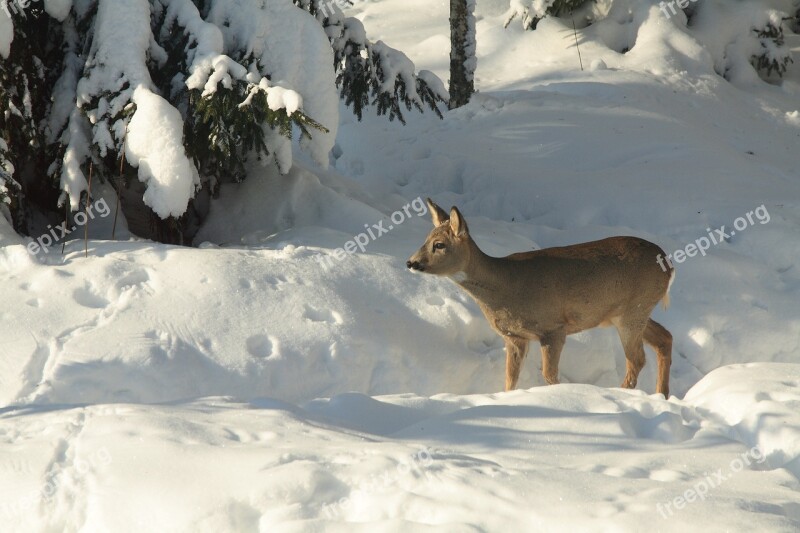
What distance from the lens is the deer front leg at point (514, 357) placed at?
593cm

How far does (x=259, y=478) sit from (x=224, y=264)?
3001 mm

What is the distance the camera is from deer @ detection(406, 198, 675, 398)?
5.75 meters

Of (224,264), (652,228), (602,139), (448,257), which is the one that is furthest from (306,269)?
(602,139)

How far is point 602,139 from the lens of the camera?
10.0 meters

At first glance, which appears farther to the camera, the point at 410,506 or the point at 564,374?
the point at 564,374

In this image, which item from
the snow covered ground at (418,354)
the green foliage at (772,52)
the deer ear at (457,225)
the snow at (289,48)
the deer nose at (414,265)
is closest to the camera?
the snow covered ground at (418,354)

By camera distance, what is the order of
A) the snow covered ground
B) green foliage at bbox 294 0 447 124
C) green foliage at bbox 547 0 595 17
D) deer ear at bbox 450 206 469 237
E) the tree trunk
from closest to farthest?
the snow covered ground
deer ear at bbox 450 206 469 237
green foliage at bbox 294 0 447 124
the tree trunk
green foliage at bbox 547 0 595 17

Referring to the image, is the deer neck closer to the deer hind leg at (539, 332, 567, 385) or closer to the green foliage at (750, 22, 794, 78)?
the deer hind leg at (539, 332, 567, 385)

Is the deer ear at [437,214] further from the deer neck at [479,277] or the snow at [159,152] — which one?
the snow at [159,152]

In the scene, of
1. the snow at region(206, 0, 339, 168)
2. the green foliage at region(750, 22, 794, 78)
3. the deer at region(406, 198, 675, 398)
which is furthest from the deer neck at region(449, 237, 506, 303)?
the green foliage at region(750, 22, 794, 78)

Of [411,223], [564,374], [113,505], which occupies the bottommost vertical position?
[564,374]

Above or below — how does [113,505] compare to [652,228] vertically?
above

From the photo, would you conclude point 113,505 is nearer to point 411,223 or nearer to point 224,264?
point 224,264

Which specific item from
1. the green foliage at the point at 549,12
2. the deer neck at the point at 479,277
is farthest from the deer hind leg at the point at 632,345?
the green foliage at the point at 549,12
